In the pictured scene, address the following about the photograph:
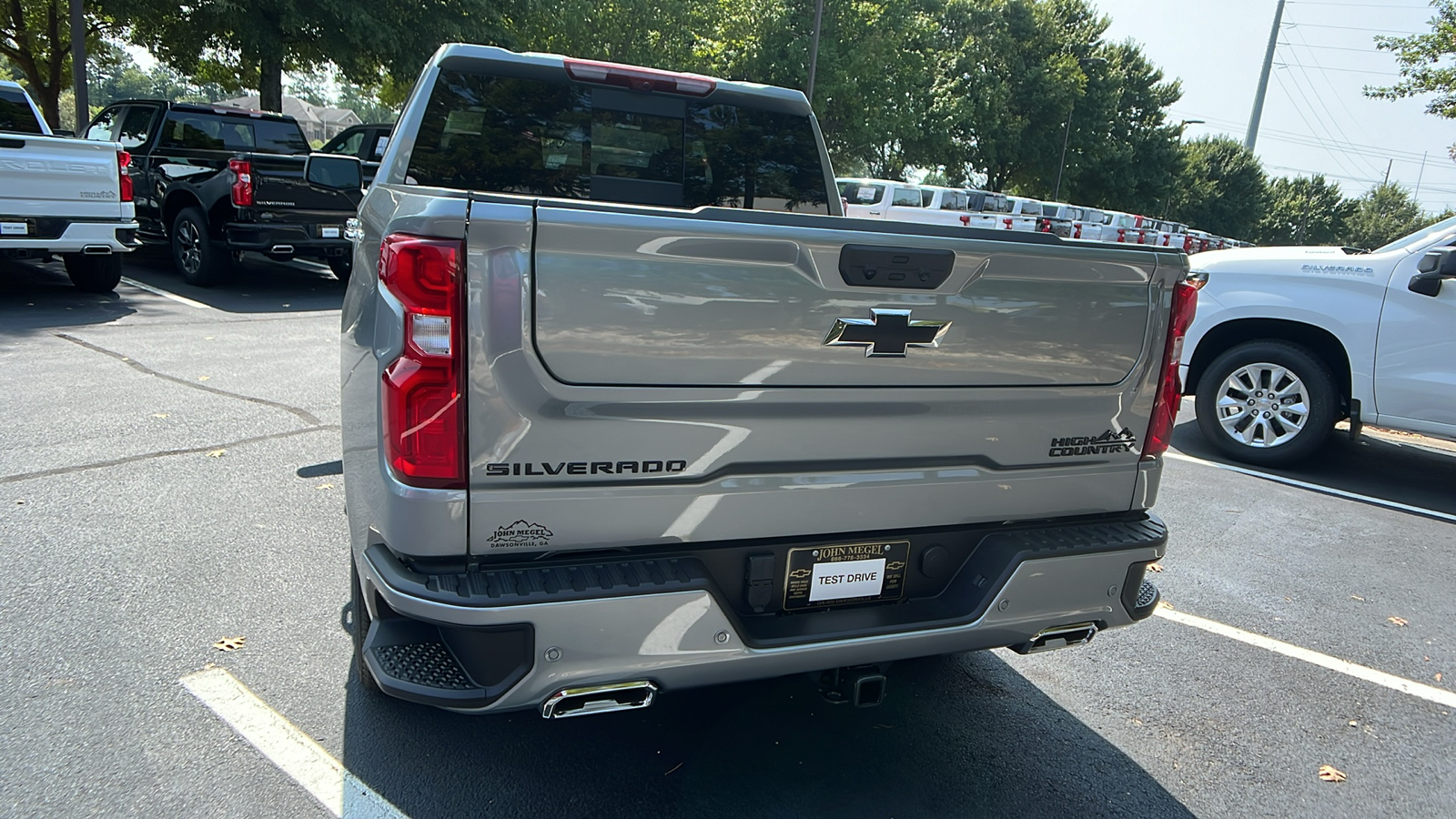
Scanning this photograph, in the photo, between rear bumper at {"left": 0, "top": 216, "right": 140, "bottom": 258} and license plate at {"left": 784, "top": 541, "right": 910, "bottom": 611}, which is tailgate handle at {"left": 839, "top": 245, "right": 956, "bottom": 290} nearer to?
license plate at {"left": 784, "top": 541, "right": 910, "bottom": 611}

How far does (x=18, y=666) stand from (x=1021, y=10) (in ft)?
163

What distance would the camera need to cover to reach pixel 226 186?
34.4 feet

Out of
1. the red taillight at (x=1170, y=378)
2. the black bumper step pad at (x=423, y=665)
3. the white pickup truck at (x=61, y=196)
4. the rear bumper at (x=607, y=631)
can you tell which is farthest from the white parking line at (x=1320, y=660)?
the white pickup truck at (x=61, y=196)

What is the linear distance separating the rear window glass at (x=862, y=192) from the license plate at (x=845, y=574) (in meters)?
25.3

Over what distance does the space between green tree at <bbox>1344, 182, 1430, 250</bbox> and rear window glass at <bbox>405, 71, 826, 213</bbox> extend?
10000 centimetres

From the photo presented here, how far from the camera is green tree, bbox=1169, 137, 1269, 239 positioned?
66.1m

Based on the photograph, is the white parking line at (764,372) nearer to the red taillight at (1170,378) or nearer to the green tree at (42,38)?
the red taillight at (1170,378)

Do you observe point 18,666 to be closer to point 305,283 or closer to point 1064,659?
point 1064,659

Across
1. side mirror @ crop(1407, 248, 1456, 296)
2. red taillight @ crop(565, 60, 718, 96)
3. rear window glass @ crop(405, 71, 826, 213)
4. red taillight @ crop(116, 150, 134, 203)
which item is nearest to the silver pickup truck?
rear window glass @ crop(405, 71, 826, 213)

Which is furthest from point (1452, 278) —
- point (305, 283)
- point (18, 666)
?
point (305, 283)

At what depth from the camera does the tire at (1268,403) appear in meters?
6.38

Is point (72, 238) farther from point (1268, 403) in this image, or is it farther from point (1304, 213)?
point (1304, 213)

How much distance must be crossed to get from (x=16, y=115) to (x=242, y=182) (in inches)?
89.3

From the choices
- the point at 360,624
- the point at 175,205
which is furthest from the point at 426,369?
the point at 175,205
